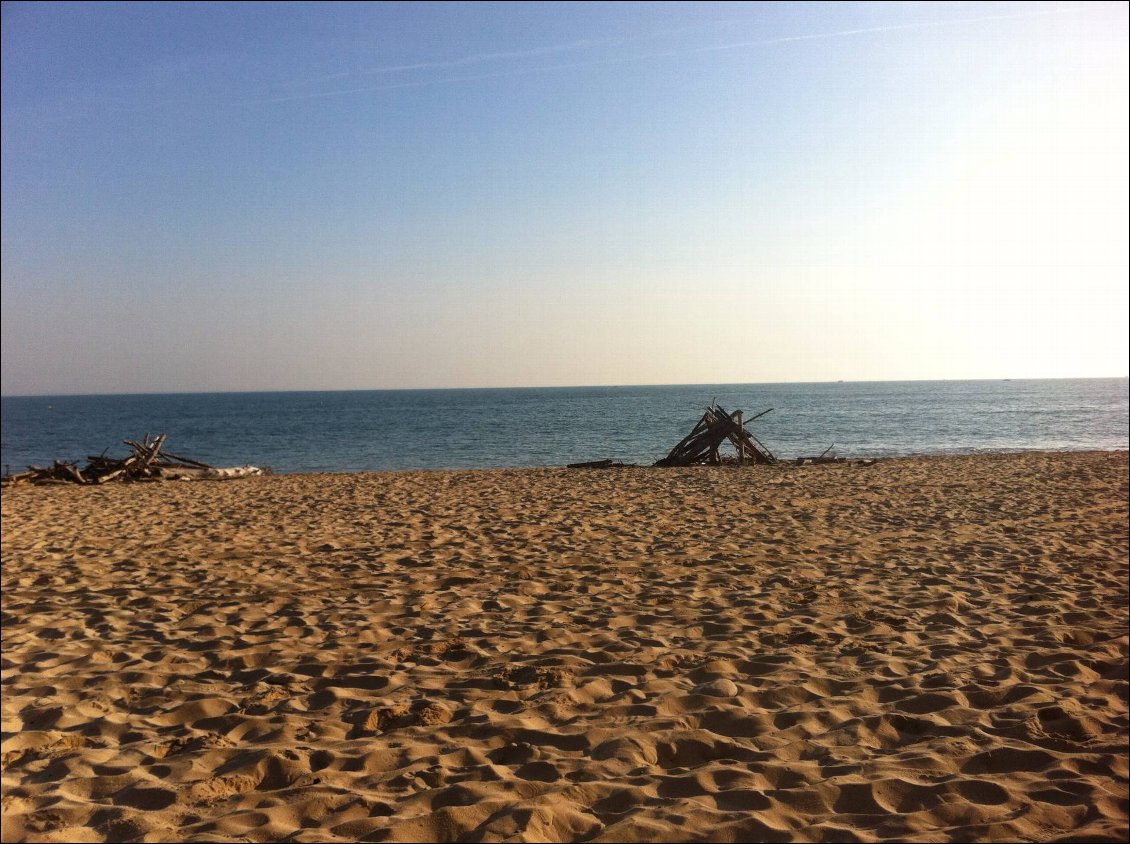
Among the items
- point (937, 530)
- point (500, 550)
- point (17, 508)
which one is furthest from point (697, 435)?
point (17, 508)

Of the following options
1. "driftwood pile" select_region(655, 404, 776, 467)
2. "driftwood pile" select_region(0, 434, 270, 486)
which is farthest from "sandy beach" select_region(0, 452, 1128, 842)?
"driftwood pile" select_region(655, 404, 776, 467)

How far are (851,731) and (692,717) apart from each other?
32.3 inches

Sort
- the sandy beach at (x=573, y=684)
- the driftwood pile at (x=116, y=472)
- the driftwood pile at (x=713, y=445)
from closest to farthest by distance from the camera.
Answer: the sandy beach at (x=573, y=684)
the driftwood pile at (x=116, y=472)
the driftwood pile at (x=713, y=445)

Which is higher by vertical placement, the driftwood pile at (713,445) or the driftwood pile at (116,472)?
the driftwood pile at (713,445)

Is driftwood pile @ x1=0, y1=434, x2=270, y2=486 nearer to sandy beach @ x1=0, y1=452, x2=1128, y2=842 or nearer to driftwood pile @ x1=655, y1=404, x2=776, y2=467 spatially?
sandy beach @ x1=0, y1=452, x2=1128, y2=842

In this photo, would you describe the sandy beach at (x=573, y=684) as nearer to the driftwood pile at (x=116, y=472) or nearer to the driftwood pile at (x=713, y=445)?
the driftwood pile at (x=116, y=472)

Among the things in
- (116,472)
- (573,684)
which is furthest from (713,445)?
(573,684)

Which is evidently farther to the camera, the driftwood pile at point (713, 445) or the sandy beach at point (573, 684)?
the driftwood pile at point (713, 445)

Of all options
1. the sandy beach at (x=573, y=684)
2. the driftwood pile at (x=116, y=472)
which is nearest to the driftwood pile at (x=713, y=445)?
the sandy beach at (x=573, y=684)

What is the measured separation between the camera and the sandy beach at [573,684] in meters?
3.22

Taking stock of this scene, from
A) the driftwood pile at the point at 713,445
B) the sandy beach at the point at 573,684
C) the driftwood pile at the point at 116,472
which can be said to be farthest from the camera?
the driftwood pile at the point at 713,445

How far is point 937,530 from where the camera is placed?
982 centimetres

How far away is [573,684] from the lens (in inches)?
185

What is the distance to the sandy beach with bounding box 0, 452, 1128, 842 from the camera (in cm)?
322
